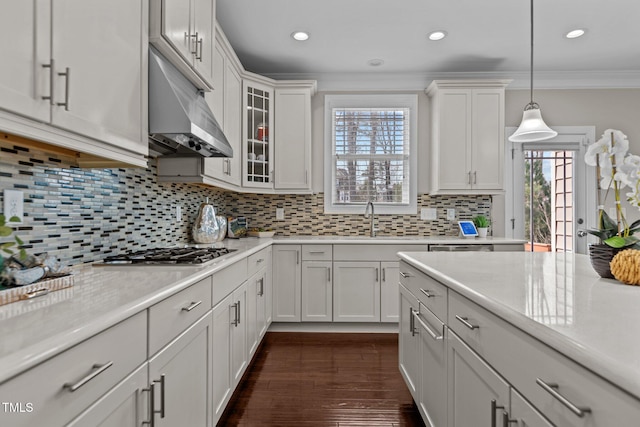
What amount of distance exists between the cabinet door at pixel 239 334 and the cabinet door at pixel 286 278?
105cm

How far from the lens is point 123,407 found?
93cm

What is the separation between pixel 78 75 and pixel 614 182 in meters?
1.86

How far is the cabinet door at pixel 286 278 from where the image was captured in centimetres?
350

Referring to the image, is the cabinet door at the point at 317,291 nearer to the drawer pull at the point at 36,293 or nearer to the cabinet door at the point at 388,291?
the cabinet door at the point at 388,291

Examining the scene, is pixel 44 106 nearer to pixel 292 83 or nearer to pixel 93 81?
pixel 93 81

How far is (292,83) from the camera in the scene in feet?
12.4

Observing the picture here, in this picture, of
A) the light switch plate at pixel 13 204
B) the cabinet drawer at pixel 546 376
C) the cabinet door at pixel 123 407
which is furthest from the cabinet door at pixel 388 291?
the light switch plate at pixel 13 204

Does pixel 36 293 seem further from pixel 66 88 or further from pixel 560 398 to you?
pixel 560 398

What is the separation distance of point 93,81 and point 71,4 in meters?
0.22

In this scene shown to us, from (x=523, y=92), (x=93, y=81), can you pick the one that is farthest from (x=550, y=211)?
(x=93, y=81)

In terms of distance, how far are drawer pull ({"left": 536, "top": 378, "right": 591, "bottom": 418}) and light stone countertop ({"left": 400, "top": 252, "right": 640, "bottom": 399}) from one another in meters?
0.09

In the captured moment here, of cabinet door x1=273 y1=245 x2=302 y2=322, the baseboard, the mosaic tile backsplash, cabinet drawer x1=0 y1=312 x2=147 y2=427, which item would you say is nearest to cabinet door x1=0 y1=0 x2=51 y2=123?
the mosaic tile backsplash

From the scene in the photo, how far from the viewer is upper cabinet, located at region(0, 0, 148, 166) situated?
89 centimetres

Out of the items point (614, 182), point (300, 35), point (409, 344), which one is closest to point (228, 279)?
point (409, 344)
